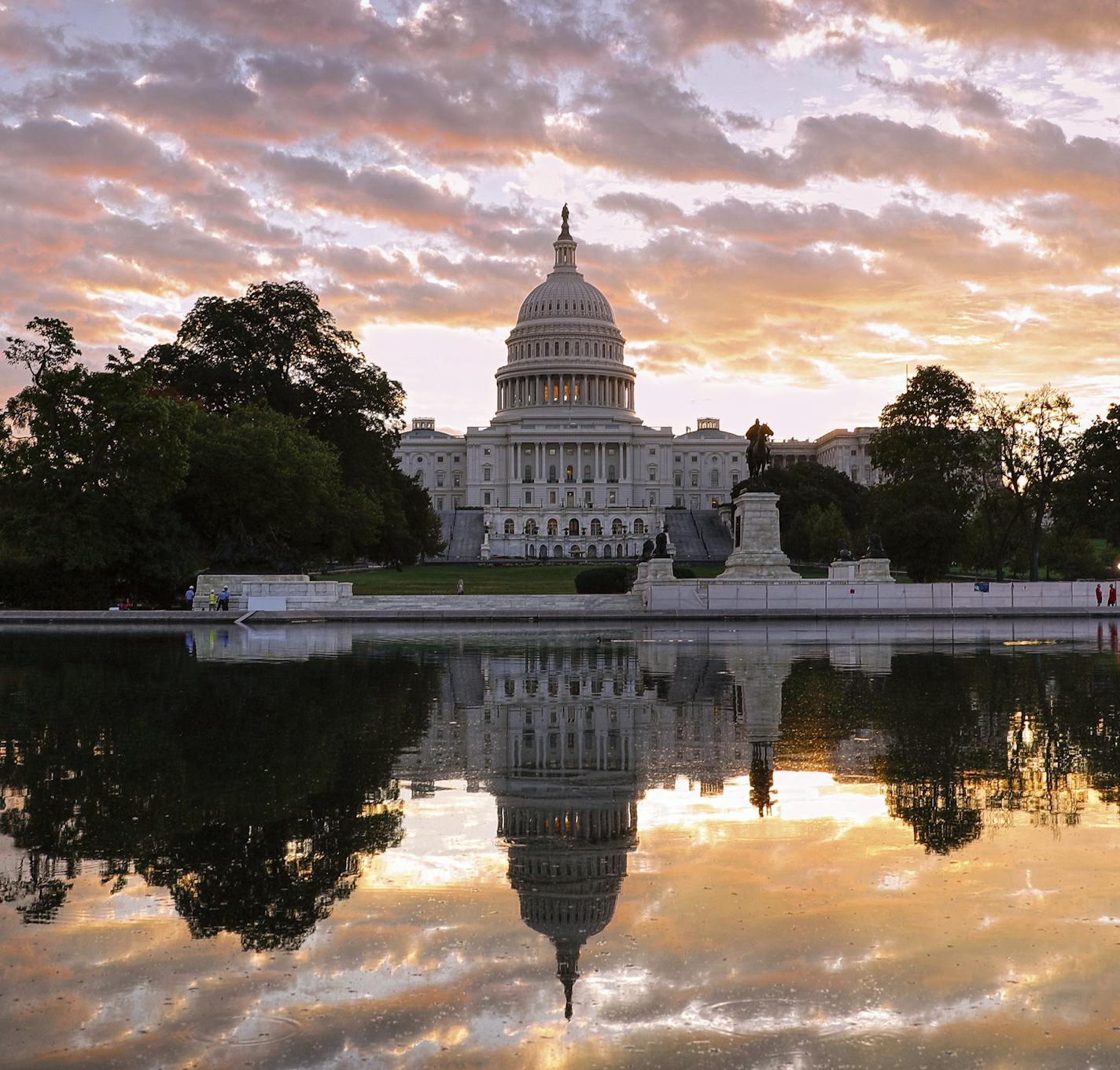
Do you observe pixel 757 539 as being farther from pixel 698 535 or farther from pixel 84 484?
pixel 698 535

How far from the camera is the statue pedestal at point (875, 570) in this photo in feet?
160

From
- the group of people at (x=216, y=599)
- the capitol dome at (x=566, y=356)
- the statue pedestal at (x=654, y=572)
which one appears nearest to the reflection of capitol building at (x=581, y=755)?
the group of people at (x=216, y=599)

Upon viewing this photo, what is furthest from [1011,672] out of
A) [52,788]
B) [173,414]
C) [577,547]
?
[577,547]

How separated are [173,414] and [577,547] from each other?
4132 inches

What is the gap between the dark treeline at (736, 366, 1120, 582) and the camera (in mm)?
62062

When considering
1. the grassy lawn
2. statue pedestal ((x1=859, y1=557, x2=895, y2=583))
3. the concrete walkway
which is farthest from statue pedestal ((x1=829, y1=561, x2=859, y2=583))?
the grassy lawn

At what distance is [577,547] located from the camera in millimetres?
148500

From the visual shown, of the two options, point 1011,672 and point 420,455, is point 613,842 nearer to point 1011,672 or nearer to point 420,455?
point 1011,672

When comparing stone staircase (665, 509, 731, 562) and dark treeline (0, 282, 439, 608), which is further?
stone staircase (665, 509, 731, 562)

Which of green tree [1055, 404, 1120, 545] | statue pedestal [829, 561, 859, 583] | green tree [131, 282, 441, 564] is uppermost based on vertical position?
green tree [131, 282, 441, 564]

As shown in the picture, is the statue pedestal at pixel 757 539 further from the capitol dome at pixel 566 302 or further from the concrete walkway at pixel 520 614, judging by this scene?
the capitol dome at pixel 566 302

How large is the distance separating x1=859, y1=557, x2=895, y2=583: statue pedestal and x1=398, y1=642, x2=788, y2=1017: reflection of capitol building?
27.8m

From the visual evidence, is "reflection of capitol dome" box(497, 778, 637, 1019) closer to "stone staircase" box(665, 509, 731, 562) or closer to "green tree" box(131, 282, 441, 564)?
"green tree" box(131, 282, 441, 564)

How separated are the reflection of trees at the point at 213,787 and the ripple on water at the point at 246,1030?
102 cm
